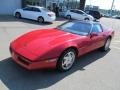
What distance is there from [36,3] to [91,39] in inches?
777

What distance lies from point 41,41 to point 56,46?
53 centimetres

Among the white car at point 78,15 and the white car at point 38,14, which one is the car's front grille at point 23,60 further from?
the white car at point 78,15

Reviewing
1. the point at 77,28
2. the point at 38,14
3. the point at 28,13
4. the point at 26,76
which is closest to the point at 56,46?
the point at 26,76

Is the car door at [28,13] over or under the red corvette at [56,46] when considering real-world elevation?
under

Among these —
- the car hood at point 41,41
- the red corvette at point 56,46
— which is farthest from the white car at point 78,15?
the car hood at point 41,41

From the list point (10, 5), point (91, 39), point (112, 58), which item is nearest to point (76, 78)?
point (91, 39)

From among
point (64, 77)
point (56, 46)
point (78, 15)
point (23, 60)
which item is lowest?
point (78, 15)

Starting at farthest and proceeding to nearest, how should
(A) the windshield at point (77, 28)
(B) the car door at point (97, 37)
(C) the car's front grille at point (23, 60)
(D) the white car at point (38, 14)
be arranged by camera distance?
(D) the white car at point (38, 14) → (B) the car door at point (97, 37) → (A) the windshield at point (77, 28) → (C) the car's front grille at point (23, 60)

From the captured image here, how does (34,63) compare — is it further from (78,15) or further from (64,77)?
(78,15)

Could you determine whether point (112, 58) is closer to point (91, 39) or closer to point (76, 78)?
point (91, 39)

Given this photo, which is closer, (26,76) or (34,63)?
(34,63)

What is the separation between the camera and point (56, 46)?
177 inches

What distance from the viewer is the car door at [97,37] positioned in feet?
19.6

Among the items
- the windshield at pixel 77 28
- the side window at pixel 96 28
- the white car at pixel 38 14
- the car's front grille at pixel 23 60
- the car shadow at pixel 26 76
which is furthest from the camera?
the white car at pixel 38 14
